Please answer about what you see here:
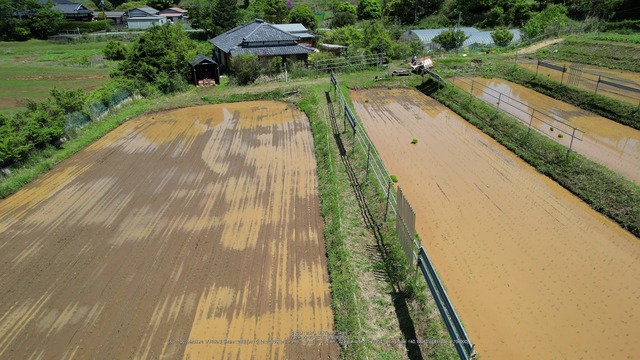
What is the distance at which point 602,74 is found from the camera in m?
25.6

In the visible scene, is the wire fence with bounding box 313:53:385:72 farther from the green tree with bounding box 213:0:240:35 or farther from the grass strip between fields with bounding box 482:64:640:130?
the green tree with bounding box 213:0:240:35

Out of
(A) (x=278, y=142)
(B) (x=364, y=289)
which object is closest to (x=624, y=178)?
(B) (x=364, y=289)

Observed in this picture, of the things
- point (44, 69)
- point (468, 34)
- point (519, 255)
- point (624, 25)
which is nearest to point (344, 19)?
point (468, 34)

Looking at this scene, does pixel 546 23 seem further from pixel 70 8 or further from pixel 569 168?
pixel 70 8

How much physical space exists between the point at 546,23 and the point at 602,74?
1535 centimetres

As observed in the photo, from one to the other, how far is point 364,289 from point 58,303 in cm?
704

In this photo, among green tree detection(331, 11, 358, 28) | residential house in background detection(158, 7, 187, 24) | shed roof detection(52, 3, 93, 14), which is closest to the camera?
green tree detection(331, 11, 358, 28)

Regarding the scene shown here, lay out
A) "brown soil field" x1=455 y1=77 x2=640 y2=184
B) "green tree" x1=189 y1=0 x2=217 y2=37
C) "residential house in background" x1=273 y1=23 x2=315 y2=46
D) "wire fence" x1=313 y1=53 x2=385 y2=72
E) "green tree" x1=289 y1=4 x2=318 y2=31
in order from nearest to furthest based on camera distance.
Result: "brown soil field" x1=455 y1=77 x2=640 y2=184 → "wire fence" x1=313 y1=53 x2=385 y2=72 → "residential house in background" x1=273 y1=23 x2=315 y2=46 → "green tree" x1=189 y1=0 x2=217 y2=37 → "green tree" x1=289 y1=4 x2=318 y2=31

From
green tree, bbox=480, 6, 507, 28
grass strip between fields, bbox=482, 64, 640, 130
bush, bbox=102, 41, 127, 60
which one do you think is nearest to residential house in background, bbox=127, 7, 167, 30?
bush, bbox=102, 41, 127, 60

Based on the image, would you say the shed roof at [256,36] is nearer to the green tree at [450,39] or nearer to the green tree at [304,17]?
the green tree at [450,39]

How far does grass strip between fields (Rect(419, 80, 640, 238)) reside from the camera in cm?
1212

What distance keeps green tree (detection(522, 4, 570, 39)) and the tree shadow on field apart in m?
28.9

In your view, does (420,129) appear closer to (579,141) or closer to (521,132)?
(521,132)

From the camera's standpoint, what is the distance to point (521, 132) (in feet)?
56.7
